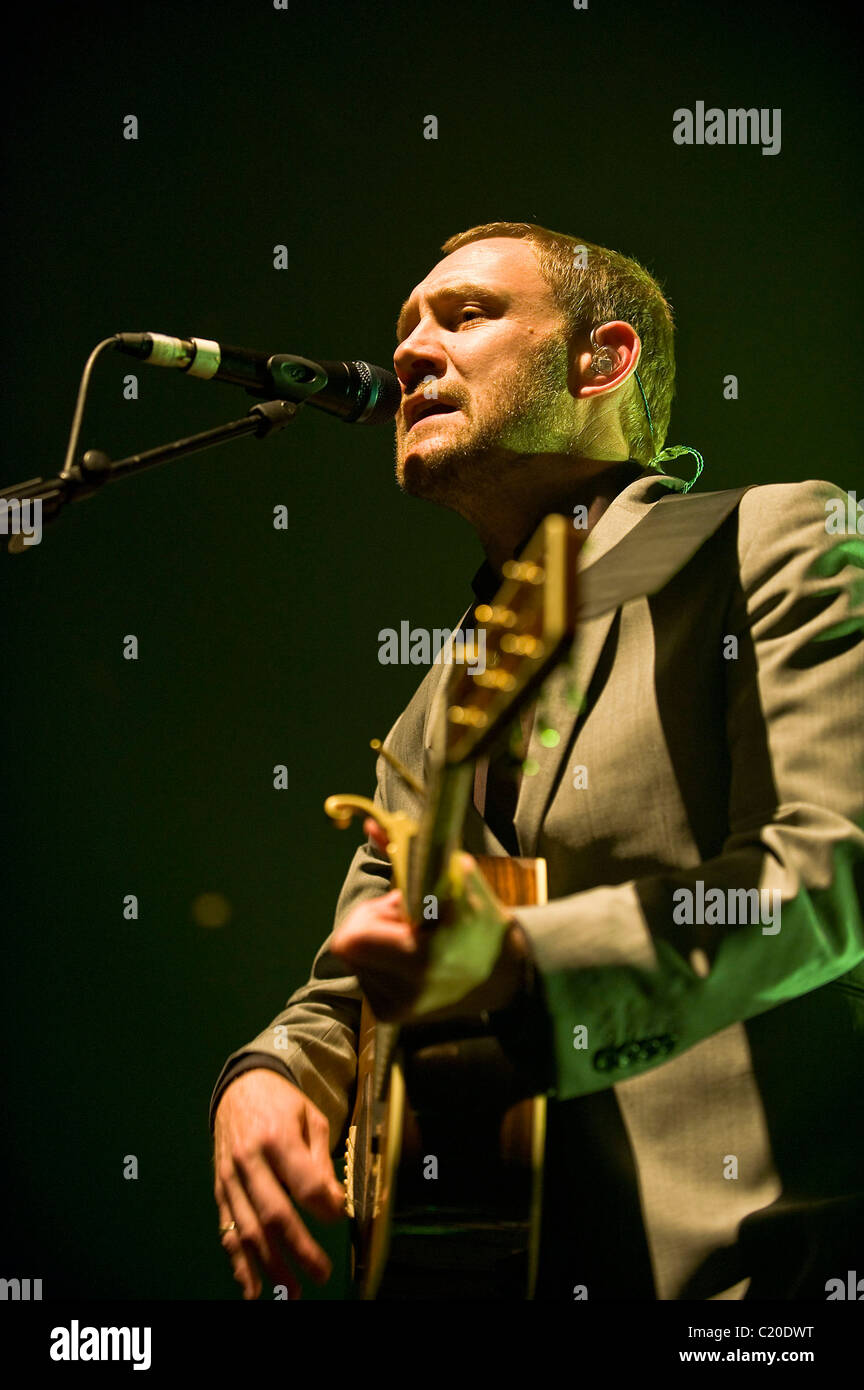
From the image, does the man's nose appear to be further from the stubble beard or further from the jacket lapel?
the jacket lapel

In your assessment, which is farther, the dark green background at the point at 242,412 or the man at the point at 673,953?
the dark green background at the point at 242,412

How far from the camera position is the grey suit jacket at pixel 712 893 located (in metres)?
1.26

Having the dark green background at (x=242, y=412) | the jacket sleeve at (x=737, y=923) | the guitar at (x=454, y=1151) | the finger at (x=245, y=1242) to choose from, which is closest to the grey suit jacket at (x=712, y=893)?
the jacket sleeve at (x=737, y=923)

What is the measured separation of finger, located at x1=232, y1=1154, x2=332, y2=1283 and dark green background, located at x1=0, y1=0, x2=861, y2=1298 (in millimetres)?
1185

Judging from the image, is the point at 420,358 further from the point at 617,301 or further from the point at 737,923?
the point at 737,923

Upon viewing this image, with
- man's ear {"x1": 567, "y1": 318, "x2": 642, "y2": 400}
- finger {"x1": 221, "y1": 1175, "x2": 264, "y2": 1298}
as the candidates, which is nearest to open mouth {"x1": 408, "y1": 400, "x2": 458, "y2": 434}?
man's ear {"x1": 567, "y1": 318, "x2": 642, "y2": 400}

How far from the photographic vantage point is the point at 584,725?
170 centimetres

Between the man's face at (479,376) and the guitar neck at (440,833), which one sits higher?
the man's face at (479,376)

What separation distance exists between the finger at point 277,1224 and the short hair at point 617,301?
1.67m

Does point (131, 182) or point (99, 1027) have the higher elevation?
point (131, 182)

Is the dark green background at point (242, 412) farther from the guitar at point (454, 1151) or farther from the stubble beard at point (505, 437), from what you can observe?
the guitar at point (454, 1151)

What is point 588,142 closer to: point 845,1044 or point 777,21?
point 777,21
